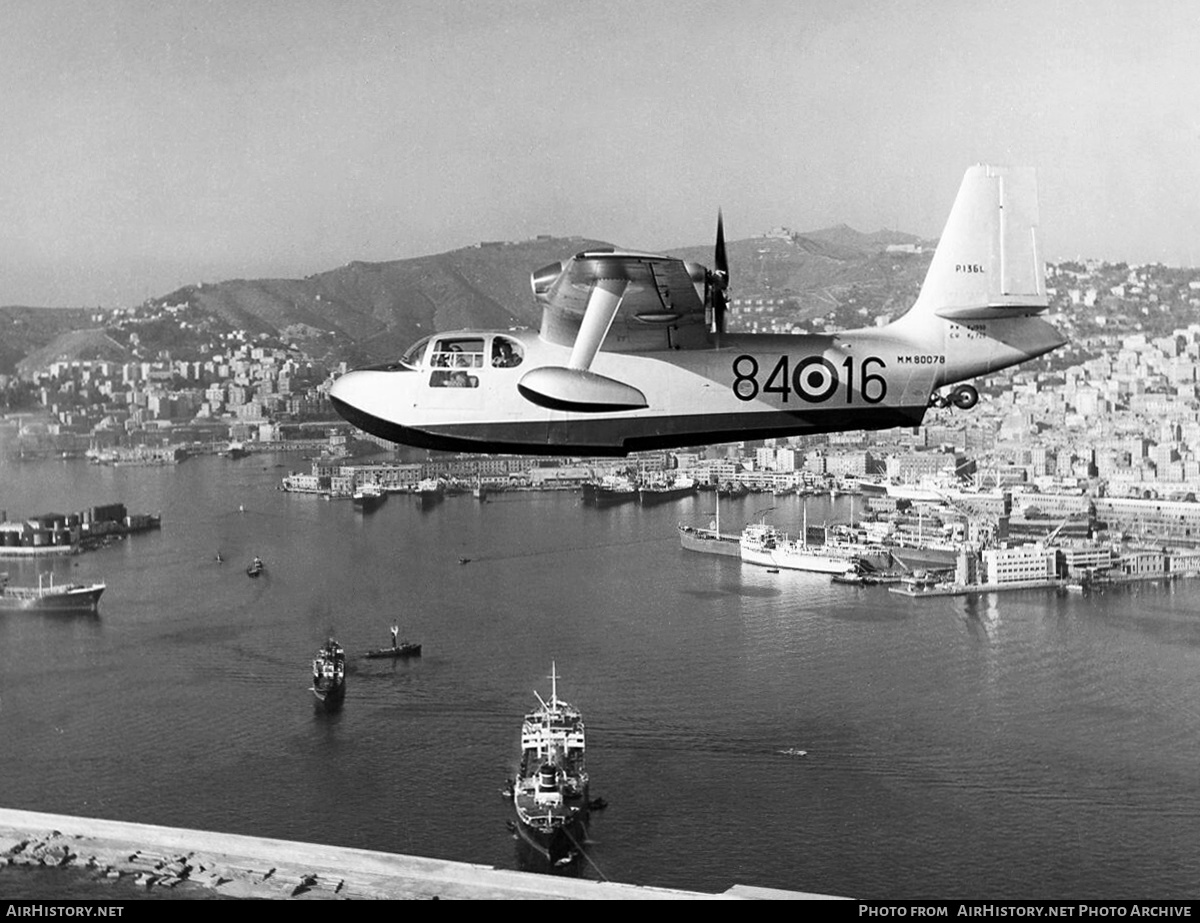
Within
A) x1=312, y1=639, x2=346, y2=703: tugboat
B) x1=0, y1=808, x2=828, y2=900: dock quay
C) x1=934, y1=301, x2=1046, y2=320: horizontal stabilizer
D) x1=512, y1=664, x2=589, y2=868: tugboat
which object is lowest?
x1=0, y1=808, x2=828, y2=900: dock quay

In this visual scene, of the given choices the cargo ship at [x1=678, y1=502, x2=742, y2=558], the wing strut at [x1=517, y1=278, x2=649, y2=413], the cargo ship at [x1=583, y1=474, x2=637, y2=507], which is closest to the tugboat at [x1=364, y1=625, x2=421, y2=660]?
the cargo ship at [x1=678, y1=502, x2=742, y2=558]

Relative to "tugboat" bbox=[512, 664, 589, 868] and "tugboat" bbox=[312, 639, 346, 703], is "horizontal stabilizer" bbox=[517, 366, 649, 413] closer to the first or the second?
"tugboat" bbox=[512, 664, 589, 868]

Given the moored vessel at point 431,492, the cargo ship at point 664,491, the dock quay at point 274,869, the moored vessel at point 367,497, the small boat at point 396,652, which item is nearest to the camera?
the dock quay at point 274,869

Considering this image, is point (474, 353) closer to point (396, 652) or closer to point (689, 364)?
point (689, 364)

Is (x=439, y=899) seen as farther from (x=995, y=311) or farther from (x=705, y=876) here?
(x=995, y=311)

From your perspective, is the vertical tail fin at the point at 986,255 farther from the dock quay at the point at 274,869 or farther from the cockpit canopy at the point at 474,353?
the dock quay at the point at 274,869

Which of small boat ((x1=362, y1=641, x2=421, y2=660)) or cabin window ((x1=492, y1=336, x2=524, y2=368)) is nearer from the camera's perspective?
cabin window ((x1=492, y1=336, x2=524, y2=368))

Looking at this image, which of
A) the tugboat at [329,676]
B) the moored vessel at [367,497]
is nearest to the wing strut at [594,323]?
the tugboat at [329,676]

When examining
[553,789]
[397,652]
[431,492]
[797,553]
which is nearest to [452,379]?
[553,789]

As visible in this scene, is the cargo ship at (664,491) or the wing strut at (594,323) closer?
the wing strut at (594,323)
